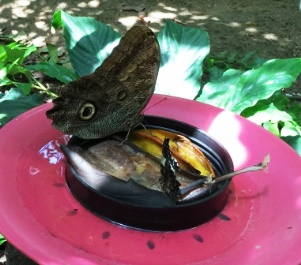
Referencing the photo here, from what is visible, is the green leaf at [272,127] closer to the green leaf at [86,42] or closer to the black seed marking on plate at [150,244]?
the green leaf at [86,42]

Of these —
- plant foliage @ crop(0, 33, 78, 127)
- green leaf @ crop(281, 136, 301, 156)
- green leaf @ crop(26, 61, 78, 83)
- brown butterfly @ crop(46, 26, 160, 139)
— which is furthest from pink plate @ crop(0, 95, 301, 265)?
green leaf @ crop(26, 61, 78, 83)

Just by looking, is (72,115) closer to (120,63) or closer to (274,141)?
(120,63)

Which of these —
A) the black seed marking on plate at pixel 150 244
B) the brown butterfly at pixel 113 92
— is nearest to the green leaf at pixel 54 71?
the brown butterfly at pixel 113 92

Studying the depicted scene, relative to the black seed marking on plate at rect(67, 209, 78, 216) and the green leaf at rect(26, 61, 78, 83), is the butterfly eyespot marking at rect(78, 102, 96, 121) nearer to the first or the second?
the black seed marking on plate at rect(67, 209, 78, 216)

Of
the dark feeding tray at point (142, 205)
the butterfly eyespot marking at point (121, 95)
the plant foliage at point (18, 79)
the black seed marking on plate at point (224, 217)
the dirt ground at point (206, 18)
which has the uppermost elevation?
the butterfly eyespot marking at point (121, 95)

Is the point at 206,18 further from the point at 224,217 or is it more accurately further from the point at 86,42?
the point at 224,217

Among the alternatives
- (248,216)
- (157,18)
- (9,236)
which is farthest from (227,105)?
(157,18)

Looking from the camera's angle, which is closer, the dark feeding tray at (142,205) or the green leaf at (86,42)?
the dark feeding tray at (142,205)
